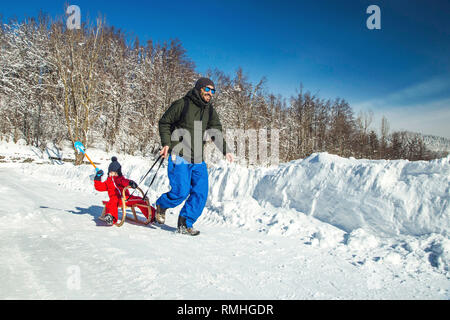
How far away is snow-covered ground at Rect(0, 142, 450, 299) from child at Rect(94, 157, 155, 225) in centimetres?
25

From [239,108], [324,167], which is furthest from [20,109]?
[324,167]

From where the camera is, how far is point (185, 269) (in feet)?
8.16

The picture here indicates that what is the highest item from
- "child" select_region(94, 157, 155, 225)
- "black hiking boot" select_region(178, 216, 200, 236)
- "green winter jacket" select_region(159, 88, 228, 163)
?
"green winter jacket" select_region(159, 88, 228, 163)

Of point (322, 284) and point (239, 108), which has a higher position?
point (239, 108)

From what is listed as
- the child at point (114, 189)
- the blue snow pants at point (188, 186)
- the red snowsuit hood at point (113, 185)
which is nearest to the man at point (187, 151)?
the blue snow pants at point (188, 186)

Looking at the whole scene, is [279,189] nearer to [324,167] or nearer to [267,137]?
[324,167]

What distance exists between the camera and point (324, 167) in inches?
180

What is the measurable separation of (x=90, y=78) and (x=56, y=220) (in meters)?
18.0

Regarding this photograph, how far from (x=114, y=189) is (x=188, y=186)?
1.54 metres

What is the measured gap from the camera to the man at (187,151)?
12.7 feet

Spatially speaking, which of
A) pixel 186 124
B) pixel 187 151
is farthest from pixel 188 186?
pixel 186 124

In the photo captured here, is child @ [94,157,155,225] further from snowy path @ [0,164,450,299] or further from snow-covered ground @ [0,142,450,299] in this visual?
snowy path @ [0,164,450,299]

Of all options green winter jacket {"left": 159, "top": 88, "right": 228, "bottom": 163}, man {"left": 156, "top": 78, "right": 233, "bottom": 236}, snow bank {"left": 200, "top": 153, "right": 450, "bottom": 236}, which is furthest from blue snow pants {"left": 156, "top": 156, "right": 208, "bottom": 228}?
snow bank {"left": 200, "top": 153, "right": 450, "bottom": 236}

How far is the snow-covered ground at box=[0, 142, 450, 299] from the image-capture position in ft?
7.07
